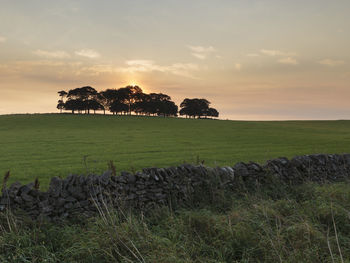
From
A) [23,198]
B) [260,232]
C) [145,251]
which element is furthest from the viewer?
[23,198]

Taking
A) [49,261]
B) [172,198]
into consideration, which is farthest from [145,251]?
[172,198]

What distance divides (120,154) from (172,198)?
13.7 metres

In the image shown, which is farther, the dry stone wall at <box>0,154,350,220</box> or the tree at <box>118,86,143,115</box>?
the tree at <box>118,86,143,115</box>

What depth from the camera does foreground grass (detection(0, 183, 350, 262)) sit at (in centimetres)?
451

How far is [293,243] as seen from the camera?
4.71m

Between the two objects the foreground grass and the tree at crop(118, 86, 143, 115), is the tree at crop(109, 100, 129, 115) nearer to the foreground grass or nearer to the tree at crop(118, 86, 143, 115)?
the tree at crop(118, 86, 143, 115)

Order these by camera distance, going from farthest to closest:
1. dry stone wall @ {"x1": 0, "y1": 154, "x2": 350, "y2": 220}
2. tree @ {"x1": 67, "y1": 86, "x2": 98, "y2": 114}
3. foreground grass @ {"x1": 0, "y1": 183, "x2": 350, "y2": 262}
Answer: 1. tree @ {"x1": 67, "y1": 86, "x2": 98, "y2": 114}
2. dry stone wall @ {"x1": 0, "y1": 154, "x2": 350, "y2": 220}
3. foreground grass @ {"x1": 0, "y1": 183, "x2": 350, "y2": 262}

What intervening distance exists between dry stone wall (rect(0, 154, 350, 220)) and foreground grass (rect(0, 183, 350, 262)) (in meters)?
0.43

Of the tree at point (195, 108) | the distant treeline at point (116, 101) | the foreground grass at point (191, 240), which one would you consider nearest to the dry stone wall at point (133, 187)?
the foreground grass at point (191, 240)

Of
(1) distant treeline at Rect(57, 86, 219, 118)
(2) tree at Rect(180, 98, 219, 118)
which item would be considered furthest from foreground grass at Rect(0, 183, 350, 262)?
(2) tree at Rect(180, 98, 219, 118)

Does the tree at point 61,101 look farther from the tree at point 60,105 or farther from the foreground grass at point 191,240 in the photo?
the foreground grass at point 191,240

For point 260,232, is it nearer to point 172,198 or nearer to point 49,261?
point 172,198

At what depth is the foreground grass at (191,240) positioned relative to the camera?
4508mm

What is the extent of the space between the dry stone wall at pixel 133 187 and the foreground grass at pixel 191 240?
1.42 feet
